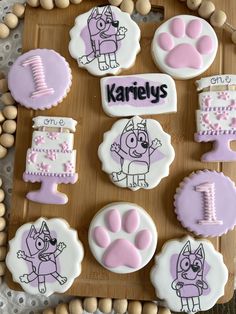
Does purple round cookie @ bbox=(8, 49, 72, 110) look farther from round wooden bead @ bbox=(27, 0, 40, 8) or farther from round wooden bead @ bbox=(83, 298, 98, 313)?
round wooden bead @ bbox=(83, 298, 98, 313)

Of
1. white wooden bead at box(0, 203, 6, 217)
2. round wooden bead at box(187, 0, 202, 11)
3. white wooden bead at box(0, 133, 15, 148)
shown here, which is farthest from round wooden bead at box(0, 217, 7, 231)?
round wooden bead at box(187, 0, 202, 11)

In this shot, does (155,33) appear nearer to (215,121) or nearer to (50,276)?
(215,121)

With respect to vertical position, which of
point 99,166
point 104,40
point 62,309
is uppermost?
point 104,40

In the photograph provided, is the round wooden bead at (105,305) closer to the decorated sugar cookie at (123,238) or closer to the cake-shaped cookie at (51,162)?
the decorated sugar cookie at (123,238)

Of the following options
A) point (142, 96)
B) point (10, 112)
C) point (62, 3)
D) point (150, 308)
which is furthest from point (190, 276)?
point (62, 3)

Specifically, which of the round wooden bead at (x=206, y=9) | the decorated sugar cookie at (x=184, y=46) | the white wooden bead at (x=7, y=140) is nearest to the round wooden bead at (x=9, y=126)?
the white wooden bead at (x=7, y=140)

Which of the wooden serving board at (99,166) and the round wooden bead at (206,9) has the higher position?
the round wooden bead at (206,9)

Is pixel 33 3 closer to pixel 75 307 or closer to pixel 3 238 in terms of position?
pixel 3 238
